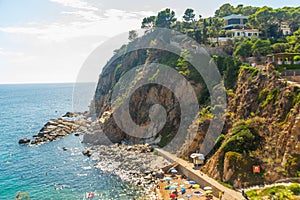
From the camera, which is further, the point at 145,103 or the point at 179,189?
the point at 145,103

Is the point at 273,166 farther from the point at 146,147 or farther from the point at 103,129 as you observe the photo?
the point at 103,129

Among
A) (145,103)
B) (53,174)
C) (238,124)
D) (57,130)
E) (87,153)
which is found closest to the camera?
(238,124)

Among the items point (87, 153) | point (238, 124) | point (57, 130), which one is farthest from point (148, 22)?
point (238, 124)

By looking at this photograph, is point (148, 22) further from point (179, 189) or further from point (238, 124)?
point (179, 189)

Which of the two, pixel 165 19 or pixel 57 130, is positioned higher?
pixel 165 19

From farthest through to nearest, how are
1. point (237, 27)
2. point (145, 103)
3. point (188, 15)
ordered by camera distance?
point (188, 15), point (237, 27), point (145, 103)

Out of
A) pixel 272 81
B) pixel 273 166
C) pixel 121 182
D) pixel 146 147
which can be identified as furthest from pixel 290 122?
pixel 146 147

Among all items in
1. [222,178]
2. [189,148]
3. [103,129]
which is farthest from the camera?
[103,129]
